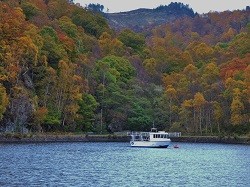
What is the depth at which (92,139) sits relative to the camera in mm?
120000

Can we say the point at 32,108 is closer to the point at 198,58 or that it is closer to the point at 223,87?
the point at 223,87

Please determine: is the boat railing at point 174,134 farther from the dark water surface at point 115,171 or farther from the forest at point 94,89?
the dark water surface at point 115,171

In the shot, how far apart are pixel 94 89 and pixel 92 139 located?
57.4 ft

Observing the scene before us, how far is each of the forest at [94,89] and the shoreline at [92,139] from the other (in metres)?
2.98

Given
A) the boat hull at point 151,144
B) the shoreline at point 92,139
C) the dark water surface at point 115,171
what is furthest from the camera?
the boat hull at point 151,144

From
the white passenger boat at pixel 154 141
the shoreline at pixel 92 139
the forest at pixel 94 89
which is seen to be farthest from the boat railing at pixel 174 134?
the white passenger boat at pixel 154 141

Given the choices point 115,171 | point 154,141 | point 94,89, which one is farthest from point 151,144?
point 115,171

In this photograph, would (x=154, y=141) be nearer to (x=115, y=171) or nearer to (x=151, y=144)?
(x=151, y=144)

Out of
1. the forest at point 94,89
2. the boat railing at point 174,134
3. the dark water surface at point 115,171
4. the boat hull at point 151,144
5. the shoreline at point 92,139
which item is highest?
the forest at point 94,89

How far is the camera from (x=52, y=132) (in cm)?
11625

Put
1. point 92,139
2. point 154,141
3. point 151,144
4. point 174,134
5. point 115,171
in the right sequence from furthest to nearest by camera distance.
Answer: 1. point 174,134
2. point 92,139
3. point 151,144
4. point 154,141
5. point 115,171

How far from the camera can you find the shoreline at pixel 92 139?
3995 inches

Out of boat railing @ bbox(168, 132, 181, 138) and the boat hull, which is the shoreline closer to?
boat railing @ bbox(168, 132, 181, 138)

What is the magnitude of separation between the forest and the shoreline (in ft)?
9.77
